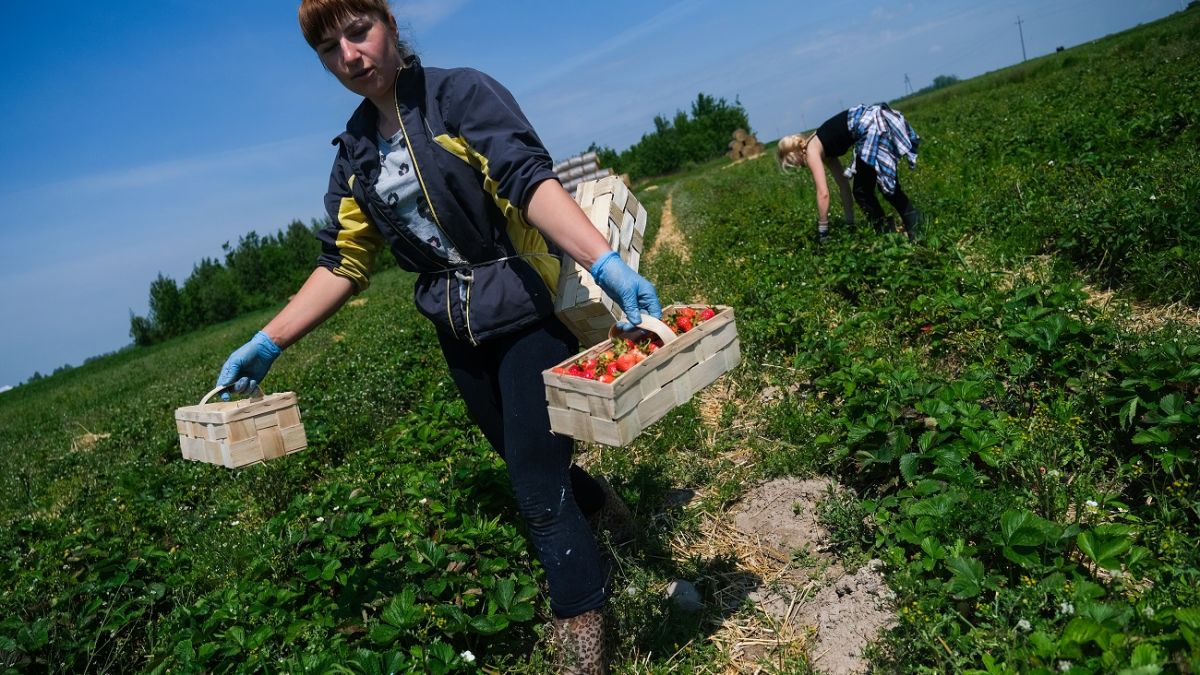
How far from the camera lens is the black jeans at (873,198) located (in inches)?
252

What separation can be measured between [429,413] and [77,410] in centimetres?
1269

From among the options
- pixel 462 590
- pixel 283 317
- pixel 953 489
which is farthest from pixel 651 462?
pixel 283 317

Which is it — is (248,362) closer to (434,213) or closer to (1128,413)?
(434,213)

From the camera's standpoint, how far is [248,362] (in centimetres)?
→ 271

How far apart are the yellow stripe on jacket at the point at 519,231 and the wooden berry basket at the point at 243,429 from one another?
1117mm

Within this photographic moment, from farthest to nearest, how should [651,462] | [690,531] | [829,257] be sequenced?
[829,257]
[651,462]
[690,531]

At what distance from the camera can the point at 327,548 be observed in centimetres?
306

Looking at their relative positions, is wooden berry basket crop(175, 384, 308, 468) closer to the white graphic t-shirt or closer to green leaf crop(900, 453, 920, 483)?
the white graphic t-shirt

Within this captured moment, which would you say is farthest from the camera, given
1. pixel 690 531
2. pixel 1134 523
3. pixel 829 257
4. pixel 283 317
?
pixel 829 257

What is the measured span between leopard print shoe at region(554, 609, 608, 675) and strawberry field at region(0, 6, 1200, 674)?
0.25 m

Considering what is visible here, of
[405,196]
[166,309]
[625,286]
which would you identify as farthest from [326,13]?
[166,309]

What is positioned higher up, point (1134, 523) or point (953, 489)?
point (953, 489)

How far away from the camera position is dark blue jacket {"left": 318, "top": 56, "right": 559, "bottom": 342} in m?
2.09

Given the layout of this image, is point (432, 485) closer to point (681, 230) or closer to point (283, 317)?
point (283, 317)
